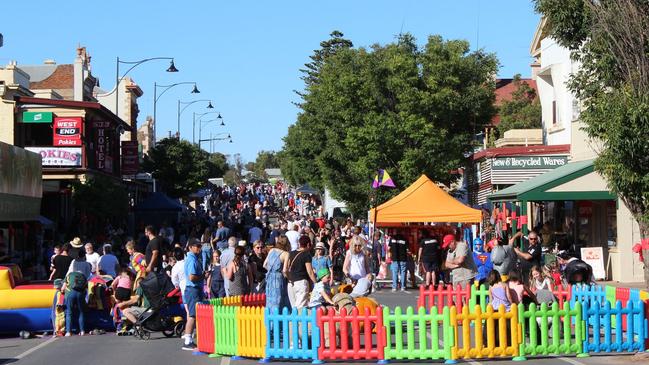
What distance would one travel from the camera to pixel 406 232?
29594 millimetres

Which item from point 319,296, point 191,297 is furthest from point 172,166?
point 319,296

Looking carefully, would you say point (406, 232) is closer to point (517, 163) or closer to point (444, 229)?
point (444, 229)

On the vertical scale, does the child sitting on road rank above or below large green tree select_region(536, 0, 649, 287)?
below

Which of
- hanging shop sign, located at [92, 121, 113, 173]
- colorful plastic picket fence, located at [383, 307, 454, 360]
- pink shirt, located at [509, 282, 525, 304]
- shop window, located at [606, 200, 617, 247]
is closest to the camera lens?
colorful plastic picket fence, located at [383, 307, 454, 360]

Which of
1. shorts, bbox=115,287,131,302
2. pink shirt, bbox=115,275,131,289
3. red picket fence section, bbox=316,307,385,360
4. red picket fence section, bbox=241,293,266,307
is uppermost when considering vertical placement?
pink shirt, bbox=115,275,131,289

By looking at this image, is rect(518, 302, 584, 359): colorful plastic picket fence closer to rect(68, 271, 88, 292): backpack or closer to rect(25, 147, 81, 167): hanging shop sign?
rect(68, 271, 88, 292): backpack

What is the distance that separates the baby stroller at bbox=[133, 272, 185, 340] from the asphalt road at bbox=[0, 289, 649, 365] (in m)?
0.20

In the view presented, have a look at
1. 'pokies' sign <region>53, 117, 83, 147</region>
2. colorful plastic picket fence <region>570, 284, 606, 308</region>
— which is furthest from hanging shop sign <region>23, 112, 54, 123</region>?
colorful plastic picket fence <region>570, 284, 606, 308</region>

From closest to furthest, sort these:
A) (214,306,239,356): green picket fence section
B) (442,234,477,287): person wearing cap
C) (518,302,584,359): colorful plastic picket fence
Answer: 1. (518,302,584,359): colorful plastic picket fence
2. (214,306,239,356): green picket fence section
3. (442,234,477,287): person wearing cap

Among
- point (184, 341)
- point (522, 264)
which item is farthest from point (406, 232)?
point (184, 341)

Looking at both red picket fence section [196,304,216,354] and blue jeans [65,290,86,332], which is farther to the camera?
blue jeans [65,290,86,332]

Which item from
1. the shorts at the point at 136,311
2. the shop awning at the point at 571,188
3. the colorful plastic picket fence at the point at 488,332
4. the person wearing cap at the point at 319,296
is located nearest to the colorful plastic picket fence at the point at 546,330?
the colorful plastic picket fence at the point at 488,332

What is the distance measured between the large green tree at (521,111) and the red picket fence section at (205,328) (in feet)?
168

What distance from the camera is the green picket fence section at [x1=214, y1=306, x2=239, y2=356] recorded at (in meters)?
14.2
